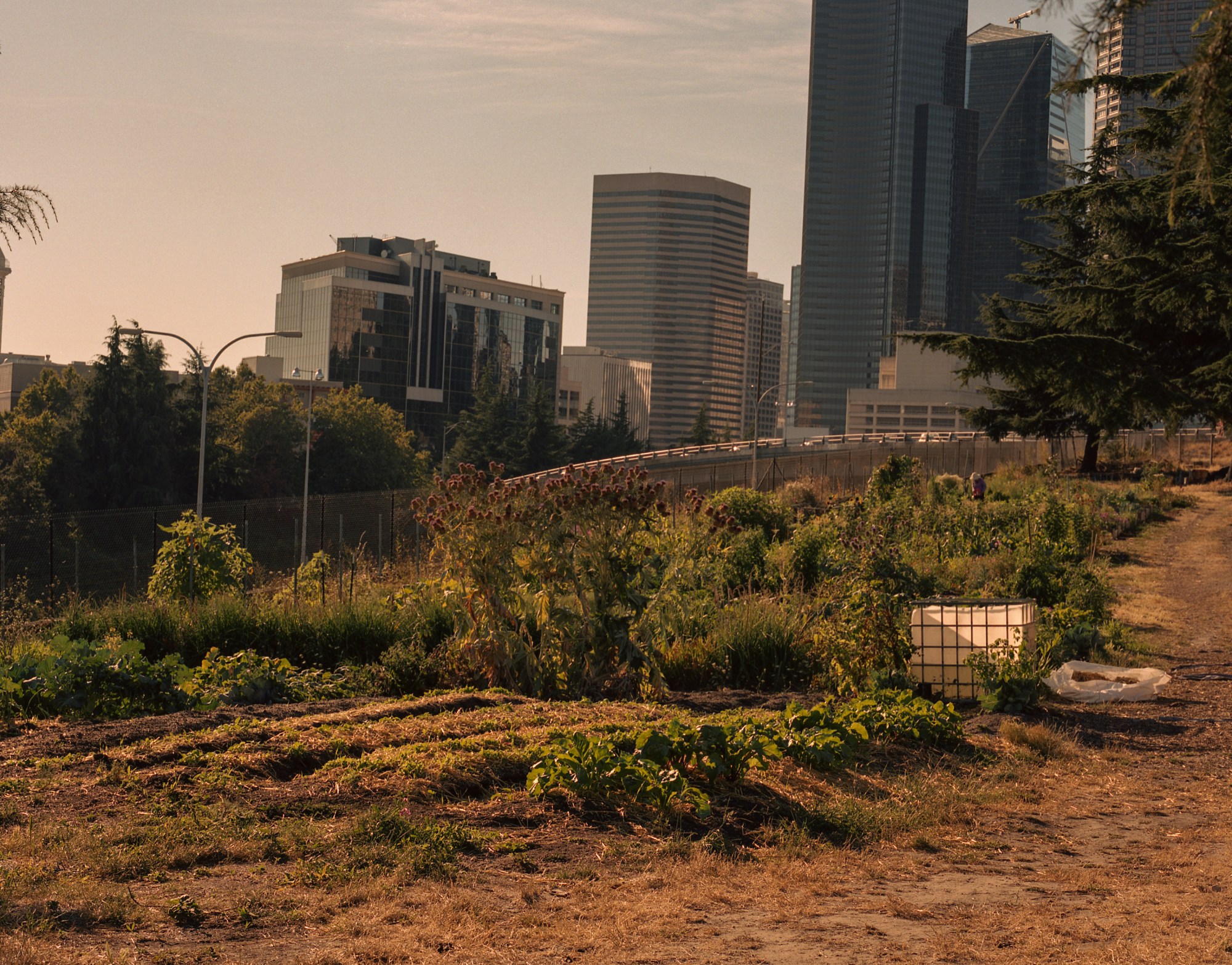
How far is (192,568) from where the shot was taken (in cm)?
1427

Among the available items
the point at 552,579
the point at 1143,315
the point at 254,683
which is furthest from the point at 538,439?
the point at 254,683

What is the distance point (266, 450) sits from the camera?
81.3m

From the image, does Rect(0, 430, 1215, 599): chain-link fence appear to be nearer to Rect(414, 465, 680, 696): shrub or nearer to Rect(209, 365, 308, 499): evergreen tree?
Rect(209, 365, 308, 499): evergreen tree

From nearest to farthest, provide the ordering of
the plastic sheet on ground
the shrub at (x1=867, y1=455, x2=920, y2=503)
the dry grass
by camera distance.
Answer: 1. the dry grass
2. the plastic sheet on ground
3. the shrub at (x1=867, y1=455, x2=920, y2=503)

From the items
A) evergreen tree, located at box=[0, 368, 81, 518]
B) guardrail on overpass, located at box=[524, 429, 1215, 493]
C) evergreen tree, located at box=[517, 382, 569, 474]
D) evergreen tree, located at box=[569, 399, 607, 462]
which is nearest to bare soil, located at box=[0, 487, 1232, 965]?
guardrail on overpass, located at box=[524, 429, 1215, 493]

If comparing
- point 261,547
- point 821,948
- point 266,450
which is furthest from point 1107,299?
point 266,450

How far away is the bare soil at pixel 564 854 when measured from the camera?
4.20 metres

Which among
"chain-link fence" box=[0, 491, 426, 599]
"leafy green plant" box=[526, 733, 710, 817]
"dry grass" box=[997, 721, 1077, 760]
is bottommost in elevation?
"chain-link fence" box=[0, 491, 426, 599]

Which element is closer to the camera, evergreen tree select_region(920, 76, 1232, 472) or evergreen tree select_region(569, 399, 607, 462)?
evergreen tree select_region(920, 76, 1232, 472)

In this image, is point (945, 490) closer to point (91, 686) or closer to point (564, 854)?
point (91, 686)

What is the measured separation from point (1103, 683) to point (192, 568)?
10.6 meters

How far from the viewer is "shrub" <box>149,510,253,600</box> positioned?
47.2ft

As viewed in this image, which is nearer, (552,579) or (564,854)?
(564,854)

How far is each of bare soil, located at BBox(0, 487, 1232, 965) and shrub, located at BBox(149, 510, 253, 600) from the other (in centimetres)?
713
